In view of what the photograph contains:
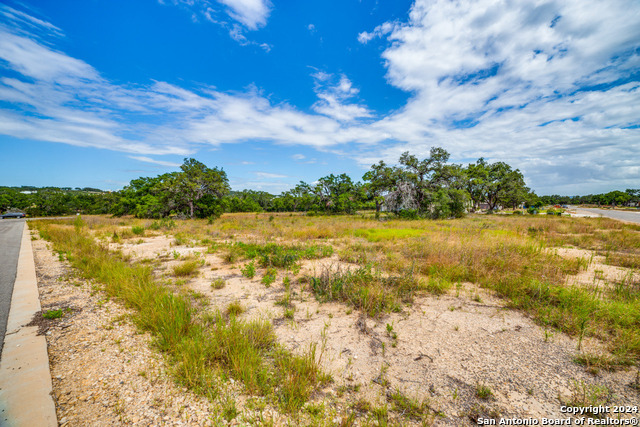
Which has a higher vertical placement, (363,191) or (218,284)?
(363,191)

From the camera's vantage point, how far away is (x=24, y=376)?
284cm

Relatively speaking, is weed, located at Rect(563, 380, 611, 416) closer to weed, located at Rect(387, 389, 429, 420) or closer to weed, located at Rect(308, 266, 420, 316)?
weed, located at Rect(387, 389, 429, 420)

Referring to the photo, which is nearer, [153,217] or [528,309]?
[528,309]

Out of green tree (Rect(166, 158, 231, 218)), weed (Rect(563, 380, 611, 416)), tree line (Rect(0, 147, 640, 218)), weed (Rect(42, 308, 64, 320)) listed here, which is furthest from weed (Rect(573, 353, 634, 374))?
green tree (Rect(166, 158, 231, 218))

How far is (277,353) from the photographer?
340 cm

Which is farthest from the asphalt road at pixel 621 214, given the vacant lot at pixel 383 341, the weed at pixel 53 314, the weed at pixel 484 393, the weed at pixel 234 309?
the weed at pixel 53 314

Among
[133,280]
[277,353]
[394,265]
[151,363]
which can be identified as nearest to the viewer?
[151,363]

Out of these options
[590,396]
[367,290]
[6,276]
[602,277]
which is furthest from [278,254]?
[602,277]

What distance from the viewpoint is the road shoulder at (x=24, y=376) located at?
2.32 metres

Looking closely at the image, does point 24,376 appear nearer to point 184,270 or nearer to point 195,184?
point 184,270

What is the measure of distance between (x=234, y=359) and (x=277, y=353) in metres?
0.66

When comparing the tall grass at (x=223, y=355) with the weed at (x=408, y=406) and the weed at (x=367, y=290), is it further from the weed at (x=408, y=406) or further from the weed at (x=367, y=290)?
the weed at (x=367, y=290)

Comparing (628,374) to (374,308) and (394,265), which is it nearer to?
(374,308)

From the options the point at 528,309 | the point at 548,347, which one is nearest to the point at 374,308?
the point at 548,347
